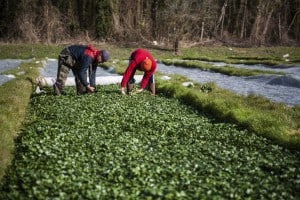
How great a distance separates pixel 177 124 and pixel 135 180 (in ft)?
11.2

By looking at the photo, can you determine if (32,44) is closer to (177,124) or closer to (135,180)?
(177,124)

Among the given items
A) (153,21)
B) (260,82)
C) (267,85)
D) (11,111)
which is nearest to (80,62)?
(11,111)

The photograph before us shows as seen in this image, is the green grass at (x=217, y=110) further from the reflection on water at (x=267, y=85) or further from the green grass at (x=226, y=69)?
the green grass at (x=226, y=69)

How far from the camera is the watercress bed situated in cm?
588

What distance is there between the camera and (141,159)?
7066 millimetres

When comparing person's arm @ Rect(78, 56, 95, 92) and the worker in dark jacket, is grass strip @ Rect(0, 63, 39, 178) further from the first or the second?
person's arm @ Rect(78, 56, 95, 92)

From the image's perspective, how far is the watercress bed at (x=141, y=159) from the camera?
19.3ft

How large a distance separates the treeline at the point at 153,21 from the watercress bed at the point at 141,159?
75.7ft

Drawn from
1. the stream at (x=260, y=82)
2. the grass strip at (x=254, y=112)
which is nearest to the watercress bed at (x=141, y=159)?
the grass strip at (x=254, y=112)

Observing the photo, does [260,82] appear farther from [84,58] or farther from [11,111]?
[11,111]

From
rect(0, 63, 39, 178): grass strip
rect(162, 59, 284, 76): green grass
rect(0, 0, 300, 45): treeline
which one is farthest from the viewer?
rect(0, 0, 300, 45): treeline

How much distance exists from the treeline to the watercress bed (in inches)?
908

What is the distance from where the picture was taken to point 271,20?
39.3 meters

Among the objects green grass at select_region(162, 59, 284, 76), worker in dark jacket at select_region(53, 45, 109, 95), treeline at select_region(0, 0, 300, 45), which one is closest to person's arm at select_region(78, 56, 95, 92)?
worker in dark jacket at select_region(53, 45, 109, 95)
